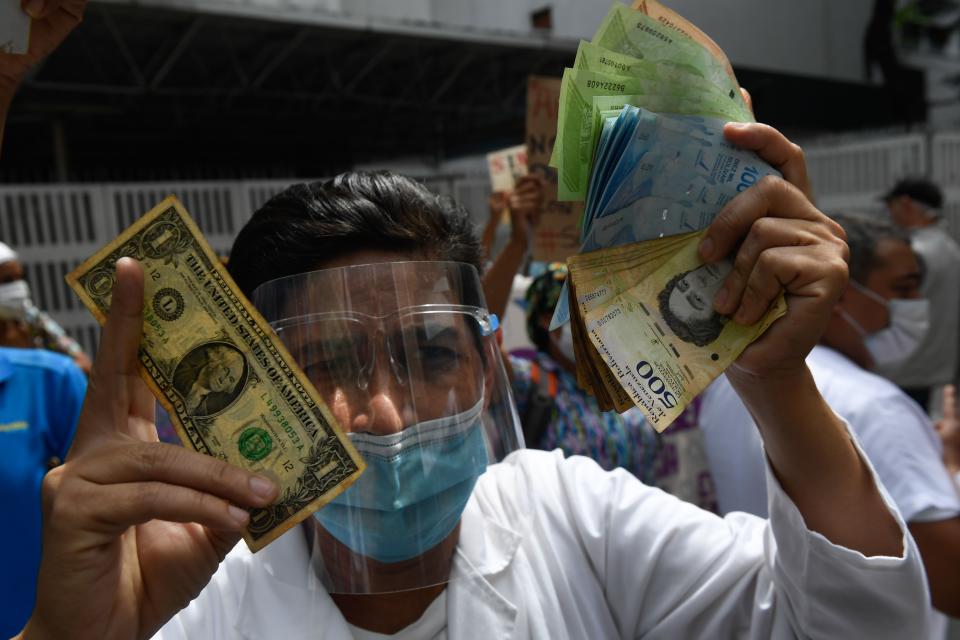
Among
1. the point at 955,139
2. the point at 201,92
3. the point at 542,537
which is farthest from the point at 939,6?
the point at 542,537

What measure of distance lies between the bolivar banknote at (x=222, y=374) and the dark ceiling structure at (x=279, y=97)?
25.7 feet

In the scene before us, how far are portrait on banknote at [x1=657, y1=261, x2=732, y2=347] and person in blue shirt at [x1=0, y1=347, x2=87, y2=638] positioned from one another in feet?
7.35

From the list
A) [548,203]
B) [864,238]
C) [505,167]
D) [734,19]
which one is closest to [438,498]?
[548,203]

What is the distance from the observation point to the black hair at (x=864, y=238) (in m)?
2.94

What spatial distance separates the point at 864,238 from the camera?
299 cm

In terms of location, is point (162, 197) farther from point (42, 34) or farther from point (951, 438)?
point (951, 438)

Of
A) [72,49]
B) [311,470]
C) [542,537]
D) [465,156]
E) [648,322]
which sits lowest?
[465,156]

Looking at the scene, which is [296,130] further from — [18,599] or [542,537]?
[542,537]

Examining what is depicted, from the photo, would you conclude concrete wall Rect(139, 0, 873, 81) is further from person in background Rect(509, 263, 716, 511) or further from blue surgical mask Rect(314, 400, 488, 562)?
blue surgical mask Rect(314, 400, 488, 562)

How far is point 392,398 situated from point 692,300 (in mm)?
513

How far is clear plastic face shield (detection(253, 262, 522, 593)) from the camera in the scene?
121 cm

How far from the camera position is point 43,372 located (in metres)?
2.50

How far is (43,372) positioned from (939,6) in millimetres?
18054

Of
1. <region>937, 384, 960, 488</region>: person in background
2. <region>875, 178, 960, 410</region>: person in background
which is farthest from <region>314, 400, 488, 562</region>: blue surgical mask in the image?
<region>875, 178, 960, 410</region>: person in background
